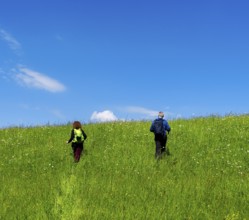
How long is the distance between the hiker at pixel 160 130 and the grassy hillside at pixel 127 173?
464mm

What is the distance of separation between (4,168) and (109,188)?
26.7ft

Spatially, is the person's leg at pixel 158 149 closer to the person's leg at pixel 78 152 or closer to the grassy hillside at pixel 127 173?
the grassy hillside at pixel 127 173

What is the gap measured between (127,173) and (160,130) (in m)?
2.64

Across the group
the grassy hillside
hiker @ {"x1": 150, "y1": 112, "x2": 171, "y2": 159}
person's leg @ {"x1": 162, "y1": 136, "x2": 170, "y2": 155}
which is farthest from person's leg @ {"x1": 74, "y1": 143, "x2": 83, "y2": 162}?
person's leg @ {"x1": 162, "y1": 136, "x2": 170, "y2": 155}

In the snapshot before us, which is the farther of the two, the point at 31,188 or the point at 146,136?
the point at 146,136

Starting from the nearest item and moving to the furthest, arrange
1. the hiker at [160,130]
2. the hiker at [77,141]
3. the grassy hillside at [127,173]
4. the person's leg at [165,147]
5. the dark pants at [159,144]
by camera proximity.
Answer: the grassy hillside at [127,173], the hiker at [160,130], the dark pants at [159,144], the person's leg at [165,147], the hiker at [77,141]

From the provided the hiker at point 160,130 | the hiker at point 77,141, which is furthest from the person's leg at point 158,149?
the hiker at point 77,141

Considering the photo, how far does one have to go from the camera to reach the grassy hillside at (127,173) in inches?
431

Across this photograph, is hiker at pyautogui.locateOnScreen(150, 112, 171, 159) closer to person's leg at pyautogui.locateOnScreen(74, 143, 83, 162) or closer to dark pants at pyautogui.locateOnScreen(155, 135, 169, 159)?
dark pants at pyautogui.locateOnScreen(155, 135, 169, 159)

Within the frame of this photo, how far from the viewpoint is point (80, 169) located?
18.2 metres

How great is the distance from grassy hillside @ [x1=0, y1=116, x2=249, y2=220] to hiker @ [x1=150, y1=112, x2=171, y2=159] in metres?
0.46

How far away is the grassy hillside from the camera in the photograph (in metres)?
11.0

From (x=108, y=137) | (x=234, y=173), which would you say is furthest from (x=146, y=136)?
(x=234, y=173)

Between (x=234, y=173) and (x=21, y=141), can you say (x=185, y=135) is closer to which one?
(x=234, y=173)
